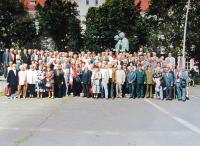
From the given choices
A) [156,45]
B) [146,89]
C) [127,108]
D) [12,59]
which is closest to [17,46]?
[156,45]

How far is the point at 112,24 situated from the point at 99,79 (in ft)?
186

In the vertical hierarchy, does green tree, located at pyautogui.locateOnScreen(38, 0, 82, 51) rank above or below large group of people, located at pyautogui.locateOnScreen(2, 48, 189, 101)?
above

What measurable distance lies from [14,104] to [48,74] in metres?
4.07

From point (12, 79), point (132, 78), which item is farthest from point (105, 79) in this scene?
point (12, 79)

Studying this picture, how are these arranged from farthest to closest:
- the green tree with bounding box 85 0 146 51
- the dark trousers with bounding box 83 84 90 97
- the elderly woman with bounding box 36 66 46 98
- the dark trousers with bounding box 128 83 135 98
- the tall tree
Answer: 1. the tall tree
2. the green tree with bounding box 85 0 146 51
3. the dark trousers with bounding box 83 84 90 97
4. the dark trousers with bounding box 128 83 135 98
5. the elderly woman with bounding box 36 66 46 98

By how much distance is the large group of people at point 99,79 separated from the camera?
29828 mm

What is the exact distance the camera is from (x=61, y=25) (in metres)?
90.2

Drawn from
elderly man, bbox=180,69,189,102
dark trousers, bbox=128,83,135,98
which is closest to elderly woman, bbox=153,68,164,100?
elderly man, bbox=180,69,189,102

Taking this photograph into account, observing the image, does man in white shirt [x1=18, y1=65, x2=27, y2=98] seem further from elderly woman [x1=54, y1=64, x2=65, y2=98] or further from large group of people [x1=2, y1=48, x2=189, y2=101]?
elderly woman [x1=54, y1=64, x2=65, y2=98]

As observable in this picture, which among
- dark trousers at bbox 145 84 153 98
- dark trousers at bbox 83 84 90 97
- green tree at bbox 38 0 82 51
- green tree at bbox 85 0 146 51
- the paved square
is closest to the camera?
the paved square

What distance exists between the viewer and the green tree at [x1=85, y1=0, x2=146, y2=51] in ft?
275

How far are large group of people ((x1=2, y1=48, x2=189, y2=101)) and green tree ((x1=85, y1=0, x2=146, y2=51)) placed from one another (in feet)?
172

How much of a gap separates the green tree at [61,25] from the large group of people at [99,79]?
55.5 metres

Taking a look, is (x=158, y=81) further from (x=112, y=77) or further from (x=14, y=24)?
(x=14, y=24)
